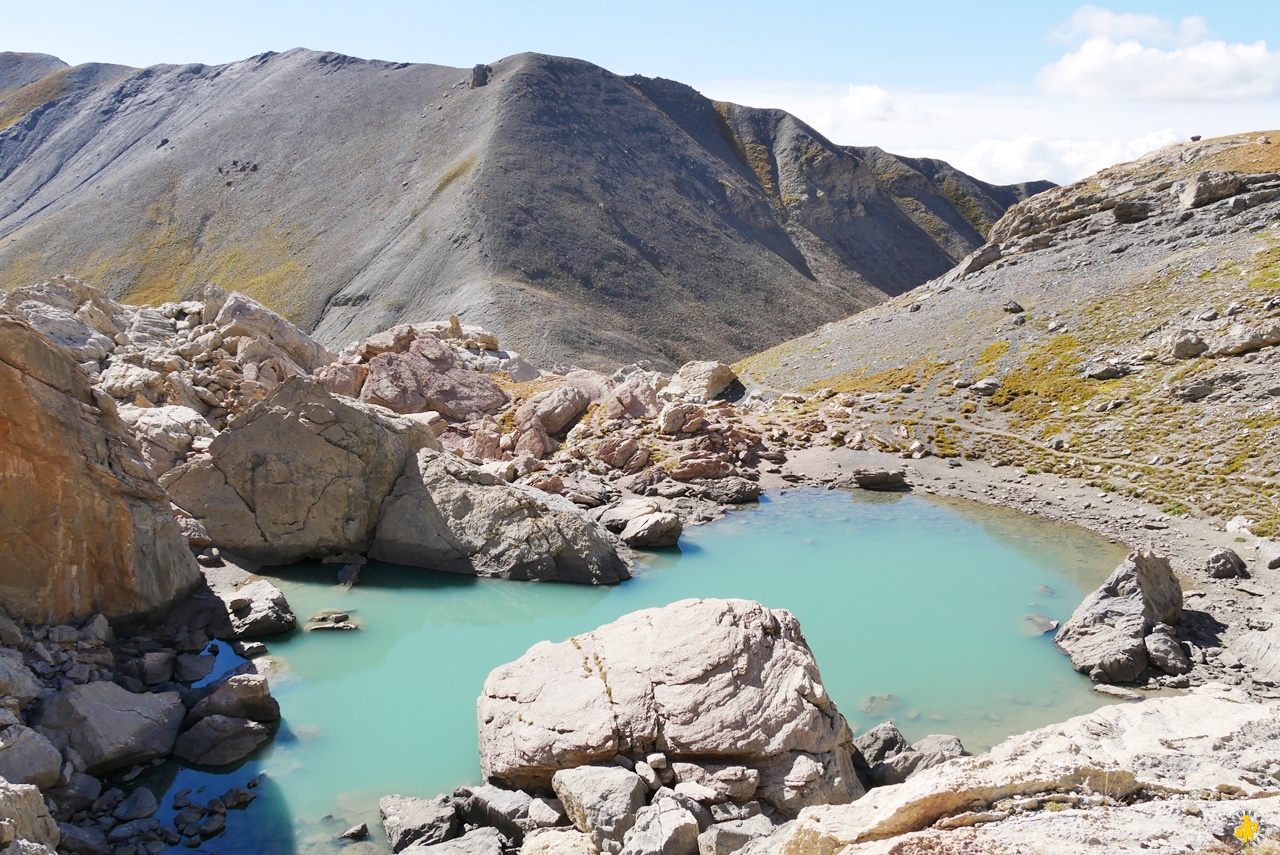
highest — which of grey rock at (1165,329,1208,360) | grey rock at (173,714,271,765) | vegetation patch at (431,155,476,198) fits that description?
vegetation patch at (431,155,476,198)

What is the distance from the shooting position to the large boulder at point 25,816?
988 cm

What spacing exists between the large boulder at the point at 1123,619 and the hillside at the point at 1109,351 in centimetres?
868

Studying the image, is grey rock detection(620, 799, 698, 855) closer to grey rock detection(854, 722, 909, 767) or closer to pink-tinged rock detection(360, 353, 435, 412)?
grey rock detection(854, 722, 909, 767)

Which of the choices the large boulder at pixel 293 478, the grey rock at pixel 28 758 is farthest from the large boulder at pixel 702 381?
the grey rock at pixel 28 758

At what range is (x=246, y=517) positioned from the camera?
25.2m

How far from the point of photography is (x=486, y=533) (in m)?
26.1

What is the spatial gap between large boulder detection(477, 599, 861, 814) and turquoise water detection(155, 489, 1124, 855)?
187 centimetres

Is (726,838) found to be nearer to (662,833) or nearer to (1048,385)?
(662,833)

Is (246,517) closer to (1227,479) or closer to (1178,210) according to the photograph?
(1227,479)

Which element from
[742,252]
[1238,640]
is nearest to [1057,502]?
[1238,640]

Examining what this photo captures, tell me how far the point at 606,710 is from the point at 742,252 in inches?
4528

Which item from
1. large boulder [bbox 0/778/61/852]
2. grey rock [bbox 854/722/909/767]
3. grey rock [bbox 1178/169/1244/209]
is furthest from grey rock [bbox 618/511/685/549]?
grey rock [bbox 1178/169/1244/209]

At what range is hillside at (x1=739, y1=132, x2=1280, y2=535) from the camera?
32.6m

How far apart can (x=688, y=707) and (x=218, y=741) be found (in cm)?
865
